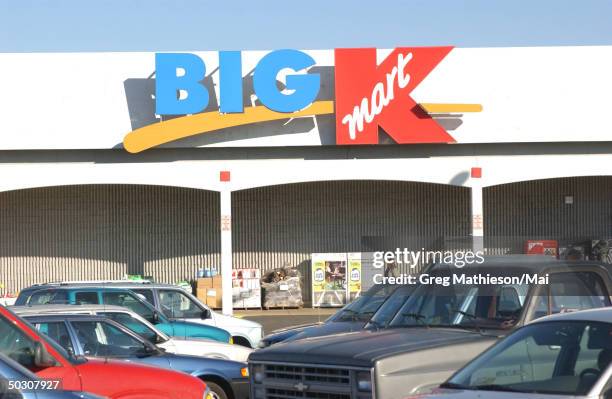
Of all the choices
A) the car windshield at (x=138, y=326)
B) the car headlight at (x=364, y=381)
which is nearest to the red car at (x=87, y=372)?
the car headlight at (x=364, y=381)

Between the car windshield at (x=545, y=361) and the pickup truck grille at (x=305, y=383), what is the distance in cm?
126

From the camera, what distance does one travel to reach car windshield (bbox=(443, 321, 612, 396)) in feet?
21.8

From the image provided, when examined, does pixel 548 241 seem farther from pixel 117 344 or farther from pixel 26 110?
pixel 117 344

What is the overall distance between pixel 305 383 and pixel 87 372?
1935 mm

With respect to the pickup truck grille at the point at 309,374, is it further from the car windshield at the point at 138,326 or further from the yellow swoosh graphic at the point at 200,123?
the yellow swoosh graphic at the point at 200,123

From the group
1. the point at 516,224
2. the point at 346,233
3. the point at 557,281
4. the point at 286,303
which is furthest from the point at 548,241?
the point at 557,281

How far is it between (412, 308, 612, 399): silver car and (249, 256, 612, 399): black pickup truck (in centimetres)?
106

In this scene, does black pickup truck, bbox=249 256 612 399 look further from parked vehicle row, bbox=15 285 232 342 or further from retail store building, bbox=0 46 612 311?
retail store building, bbox=0 46 612 311

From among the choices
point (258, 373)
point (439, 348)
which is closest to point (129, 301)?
point (258, 373)

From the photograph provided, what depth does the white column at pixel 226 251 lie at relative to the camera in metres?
28.3

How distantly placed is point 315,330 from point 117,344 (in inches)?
156

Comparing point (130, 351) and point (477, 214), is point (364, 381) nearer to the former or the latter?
point (130, 351)

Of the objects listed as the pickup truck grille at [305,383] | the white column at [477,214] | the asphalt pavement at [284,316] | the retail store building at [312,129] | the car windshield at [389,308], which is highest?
the retail store building at [312,129]

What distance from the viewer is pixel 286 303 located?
104ft
